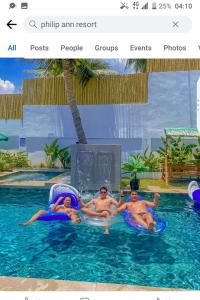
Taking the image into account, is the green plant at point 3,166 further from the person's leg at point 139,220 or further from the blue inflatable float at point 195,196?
the person's leg at point 139,220

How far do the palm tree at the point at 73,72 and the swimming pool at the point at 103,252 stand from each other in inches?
322

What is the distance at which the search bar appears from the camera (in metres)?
2.72

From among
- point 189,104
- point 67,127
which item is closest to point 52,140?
point 67,127

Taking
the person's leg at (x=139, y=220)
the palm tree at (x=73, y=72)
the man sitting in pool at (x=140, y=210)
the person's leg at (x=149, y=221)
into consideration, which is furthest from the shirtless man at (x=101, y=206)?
the palm tree at (x=73, y=72)

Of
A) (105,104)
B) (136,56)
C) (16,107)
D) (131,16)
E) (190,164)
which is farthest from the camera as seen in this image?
(16,107)

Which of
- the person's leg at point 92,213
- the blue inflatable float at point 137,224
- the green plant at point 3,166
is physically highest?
the green plant at point 3,166

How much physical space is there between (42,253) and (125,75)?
49.0ft

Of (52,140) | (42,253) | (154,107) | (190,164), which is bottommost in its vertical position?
(42,253)

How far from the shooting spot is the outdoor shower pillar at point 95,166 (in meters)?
12.7

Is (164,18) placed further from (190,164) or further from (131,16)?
(190,164)

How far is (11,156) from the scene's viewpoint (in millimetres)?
20406

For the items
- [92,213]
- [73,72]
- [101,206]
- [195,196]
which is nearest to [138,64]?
[73,72]

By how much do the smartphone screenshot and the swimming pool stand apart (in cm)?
3

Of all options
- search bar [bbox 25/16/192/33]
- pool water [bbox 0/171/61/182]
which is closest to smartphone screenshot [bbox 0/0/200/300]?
search bar [bbox 25/16/192/33]
